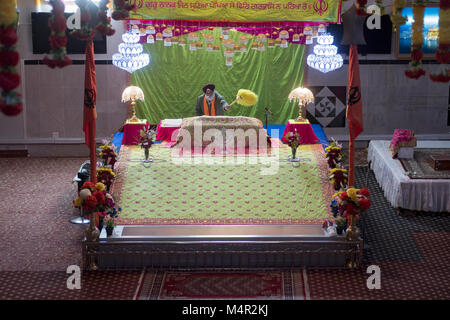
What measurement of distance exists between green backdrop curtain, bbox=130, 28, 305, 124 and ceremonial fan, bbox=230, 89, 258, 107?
956 mm

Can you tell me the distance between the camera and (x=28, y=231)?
1153 centimetres

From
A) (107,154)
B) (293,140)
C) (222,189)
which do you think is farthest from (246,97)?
(107,154)

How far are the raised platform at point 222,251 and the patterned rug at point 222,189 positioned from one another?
871 mm

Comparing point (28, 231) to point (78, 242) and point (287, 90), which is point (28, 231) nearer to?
point (78, 242)

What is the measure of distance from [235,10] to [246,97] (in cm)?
200

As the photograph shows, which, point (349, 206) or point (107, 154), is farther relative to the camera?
point (107, 154)

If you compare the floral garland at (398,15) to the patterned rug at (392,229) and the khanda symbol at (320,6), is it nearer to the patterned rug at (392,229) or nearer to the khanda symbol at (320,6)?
the patterned rug at (392,229)

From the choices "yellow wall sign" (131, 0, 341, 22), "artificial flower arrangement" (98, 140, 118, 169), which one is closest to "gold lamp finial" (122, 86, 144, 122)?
"yellow wall sign" (131, 0, 341, 22)

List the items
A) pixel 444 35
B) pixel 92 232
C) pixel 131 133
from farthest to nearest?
1. pixel 131 133
2. pixel 92 232
3. pixel 444 35

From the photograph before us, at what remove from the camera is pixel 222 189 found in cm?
1207

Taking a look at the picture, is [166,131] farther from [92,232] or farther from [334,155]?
[92,232]

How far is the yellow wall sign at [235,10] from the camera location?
1400 cm

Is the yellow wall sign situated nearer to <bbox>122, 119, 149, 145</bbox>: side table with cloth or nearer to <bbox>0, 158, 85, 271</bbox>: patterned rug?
<bbox>122, 119, 149, 145</bbox>: side table with cloth

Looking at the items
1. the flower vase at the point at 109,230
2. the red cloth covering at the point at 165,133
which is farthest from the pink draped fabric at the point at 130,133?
the flower vase at the point at 109,230
